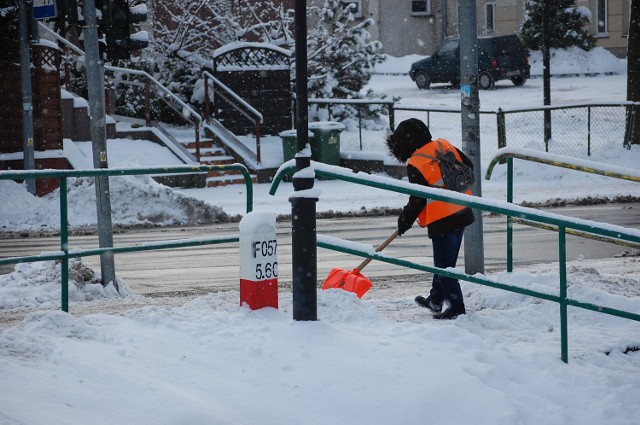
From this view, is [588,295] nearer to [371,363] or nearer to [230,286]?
[371,363]

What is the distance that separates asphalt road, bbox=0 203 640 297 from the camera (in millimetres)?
11234

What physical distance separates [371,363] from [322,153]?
54.4 feet

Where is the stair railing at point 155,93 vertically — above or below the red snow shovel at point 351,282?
above

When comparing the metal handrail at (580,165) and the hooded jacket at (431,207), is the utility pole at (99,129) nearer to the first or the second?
the hooded jacket at (431,207)

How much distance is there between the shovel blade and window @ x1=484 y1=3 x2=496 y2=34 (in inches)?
1623

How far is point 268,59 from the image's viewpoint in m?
24.7

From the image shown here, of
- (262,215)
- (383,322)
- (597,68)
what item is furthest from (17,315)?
(597,68)

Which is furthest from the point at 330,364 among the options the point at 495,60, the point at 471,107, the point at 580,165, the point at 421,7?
the point at 421,7

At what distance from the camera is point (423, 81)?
128 feet

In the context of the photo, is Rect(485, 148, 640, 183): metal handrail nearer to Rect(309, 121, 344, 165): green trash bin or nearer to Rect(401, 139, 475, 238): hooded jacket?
Rect(401, 139, 475, 238): hooded jacket

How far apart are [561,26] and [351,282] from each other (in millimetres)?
34311

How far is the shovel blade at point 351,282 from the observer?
27.7 feet

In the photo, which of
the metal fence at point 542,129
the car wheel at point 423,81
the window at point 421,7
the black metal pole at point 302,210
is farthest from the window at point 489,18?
the black metal pole at point 302,210

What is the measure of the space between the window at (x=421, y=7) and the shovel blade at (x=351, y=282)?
1659 inches
